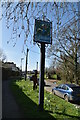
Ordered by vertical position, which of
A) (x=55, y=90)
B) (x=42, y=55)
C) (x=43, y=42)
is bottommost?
(x=55, y=90)

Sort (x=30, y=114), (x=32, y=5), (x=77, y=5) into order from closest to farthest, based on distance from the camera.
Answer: (x=32, y=5)
(x=77, y=5)
(x=30, y=114)

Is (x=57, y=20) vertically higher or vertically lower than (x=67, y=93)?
higher

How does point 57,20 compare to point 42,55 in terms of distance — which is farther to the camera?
point 42,55

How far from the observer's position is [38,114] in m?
7.25

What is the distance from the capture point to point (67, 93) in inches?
563

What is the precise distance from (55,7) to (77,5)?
807mm

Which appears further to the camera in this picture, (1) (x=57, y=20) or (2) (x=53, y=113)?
(2) (x=53, y=113)

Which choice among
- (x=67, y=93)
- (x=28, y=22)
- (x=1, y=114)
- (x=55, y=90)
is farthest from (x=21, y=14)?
(x=55, y=90)

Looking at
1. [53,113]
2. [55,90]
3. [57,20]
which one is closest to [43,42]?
[53,113]

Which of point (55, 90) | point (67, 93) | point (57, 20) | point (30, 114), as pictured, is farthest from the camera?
point (55, 90)

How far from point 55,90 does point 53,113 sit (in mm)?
9585

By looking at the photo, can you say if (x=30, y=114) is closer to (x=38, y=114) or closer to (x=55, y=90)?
(x=38, y=114)

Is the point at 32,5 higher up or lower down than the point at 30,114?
higher up

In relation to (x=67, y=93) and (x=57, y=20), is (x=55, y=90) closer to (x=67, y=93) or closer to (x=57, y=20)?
(x=67, y=93)
